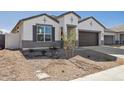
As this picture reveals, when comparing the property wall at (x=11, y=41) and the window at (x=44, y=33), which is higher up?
the window at (x=44, y=33)

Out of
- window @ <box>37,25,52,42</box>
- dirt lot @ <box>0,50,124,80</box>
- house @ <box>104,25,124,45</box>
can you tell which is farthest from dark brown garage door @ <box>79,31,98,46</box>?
dirt lot @ <box>0,50,124,80</box>

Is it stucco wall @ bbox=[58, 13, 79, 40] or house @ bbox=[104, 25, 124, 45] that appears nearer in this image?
stucco wall @ bbox=[58, 13, 79, 40]

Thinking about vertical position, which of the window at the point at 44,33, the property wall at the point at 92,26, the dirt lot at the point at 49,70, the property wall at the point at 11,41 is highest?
the property wall at the point at 92,26

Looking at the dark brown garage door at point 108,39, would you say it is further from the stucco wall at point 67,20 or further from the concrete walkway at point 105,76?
the concrete walkway at point 105,76

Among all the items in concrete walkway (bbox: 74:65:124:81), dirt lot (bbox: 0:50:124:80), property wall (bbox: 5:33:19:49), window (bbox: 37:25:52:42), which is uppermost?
window (bbox: 37:25:52:42)

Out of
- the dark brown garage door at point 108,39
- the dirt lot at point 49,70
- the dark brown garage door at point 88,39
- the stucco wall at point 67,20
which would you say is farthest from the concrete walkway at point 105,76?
the dark brown garage door at point 108,39

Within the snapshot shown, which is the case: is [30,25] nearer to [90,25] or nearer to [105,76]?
[90,25]

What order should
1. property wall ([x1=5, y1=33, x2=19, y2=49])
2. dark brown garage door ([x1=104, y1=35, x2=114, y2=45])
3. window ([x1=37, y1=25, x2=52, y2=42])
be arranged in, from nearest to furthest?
window ([x1=37, y1=25, x2=52, y2=42]) < property wall ([x1=5, y1=33, x2=19, y2=49]) < dark brown garage door ([x1=104, y1=35, x2=114, y2=45])

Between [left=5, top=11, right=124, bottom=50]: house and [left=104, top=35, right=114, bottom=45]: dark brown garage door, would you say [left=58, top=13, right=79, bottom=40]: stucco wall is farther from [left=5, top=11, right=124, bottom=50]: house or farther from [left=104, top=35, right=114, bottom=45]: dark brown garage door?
[left=104, top=35, right=114, bottom=45]: dark brown garage door

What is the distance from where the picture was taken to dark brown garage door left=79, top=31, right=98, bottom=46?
20266 millimetres

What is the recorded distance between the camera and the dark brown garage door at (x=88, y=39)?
20266 mm
